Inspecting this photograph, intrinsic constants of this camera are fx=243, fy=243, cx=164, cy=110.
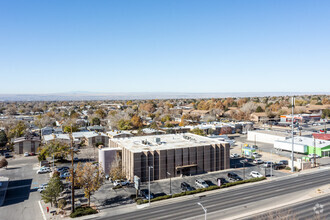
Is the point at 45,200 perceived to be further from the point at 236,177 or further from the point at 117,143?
the point at 236,177

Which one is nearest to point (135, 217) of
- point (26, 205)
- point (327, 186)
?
point (26, 205)

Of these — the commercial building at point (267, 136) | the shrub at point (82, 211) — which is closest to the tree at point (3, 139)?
the shrub at point (82, 211)

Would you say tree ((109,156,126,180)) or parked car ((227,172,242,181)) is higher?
tree ((109,156,126,180))

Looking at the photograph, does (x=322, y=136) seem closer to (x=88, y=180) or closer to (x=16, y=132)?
(x=88, y=180)

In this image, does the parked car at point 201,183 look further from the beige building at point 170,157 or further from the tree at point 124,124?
the tree at point 124,124

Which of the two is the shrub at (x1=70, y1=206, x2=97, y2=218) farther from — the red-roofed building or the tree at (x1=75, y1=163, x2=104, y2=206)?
the red-roofed building

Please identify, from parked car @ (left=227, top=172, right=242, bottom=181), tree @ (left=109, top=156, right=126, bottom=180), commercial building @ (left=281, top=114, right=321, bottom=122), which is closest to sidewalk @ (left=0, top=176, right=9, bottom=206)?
tree @ (left=109, top=156, right=126, bottom=180)

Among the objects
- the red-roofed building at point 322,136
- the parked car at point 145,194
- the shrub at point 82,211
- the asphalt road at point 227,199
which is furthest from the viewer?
the red-roofed building at point 322,136
